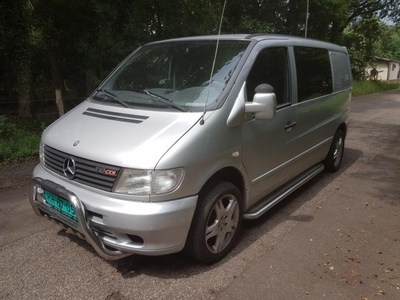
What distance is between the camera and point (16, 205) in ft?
13.5

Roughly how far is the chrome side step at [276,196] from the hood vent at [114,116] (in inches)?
53.3

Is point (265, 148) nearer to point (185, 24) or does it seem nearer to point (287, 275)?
point (287, 275)

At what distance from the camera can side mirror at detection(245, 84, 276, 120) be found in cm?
290

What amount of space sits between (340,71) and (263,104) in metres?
2.98

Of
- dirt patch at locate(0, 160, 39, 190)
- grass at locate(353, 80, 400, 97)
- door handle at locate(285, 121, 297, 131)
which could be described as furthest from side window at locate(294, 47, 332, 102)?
grass at locate(353, 80, 400, 97)

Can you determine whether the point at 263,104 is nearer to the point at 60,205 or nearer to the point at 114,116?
the point at 114,116

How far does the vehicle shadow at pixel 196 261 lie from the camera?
287 centimetres

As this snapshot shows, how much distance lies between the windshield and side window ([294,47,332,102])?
976mm

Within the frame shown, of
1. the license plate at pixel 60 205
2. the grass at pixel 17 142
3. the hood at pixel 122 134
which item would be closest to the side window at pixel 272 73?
the hood at pixel 122 134

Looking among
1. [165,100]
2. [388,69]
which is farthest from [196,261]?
[388,69]

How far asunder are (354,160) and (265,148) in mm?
3618

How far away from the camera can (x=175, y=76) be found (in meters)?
3.30

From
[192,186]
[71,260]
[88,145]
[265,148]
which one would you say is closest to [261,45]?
[265,148]

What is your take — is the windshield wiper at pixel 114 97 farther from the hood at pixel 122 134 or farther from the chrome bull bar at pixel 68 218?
the chrome bull bar at pixel 68 218
